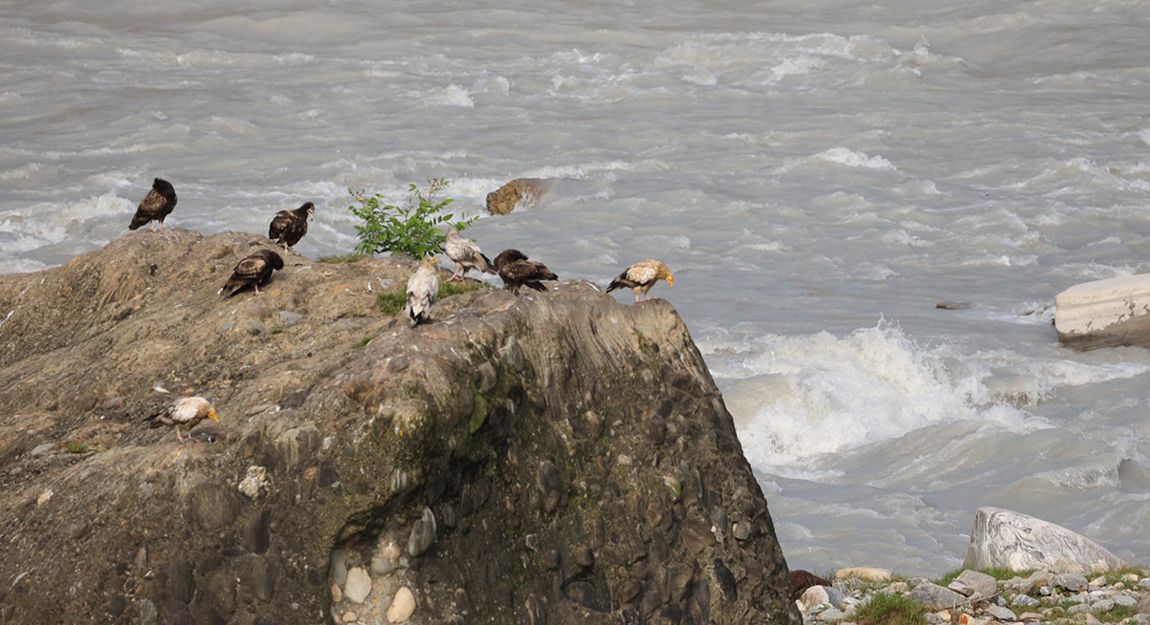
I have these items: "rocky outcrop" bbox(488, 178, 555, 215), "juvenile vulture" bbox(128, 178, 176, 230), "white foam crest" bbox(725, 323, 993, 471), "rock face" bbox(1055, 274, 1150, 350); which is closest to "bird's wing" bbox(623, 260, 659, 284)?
"juvenile vulture" bbox(128, 178, 176, 230)

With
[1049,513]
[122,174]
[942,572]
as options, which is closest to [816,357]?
[1049,513]

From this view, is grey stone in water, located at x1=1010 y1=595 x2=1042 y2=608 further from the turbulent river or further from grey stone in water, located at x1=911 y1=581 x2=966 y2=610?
the turbulent river

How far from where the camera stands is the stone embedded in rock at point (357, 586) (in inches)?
240

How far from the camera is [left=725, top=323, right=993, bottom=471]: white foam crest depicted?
61.9ft

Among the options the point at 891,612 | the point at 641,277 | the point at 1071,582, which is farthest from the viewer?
the point at 1071,582

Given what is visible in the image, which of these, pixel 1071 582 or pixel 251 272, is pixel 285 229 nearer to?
pixel 251 272

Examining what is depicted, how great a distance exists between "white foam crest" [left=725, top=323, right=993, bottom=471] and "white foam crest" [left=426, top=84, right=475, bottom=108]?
60.8 ft

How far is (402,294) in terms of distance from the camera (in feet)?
27.1

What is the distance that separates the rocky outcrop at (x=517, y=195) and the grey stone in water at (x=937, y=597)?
20.3 meters

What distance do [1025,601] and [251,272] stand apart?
635 cm

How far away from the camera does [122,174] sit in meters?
30.3

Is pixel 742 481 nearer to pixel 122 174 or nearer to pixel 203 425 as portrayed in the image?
pixel 203 425

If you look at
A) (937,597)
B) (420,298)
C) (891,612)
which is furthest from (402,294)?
(937,597)

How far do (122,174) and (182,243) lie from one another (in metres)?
22.1
